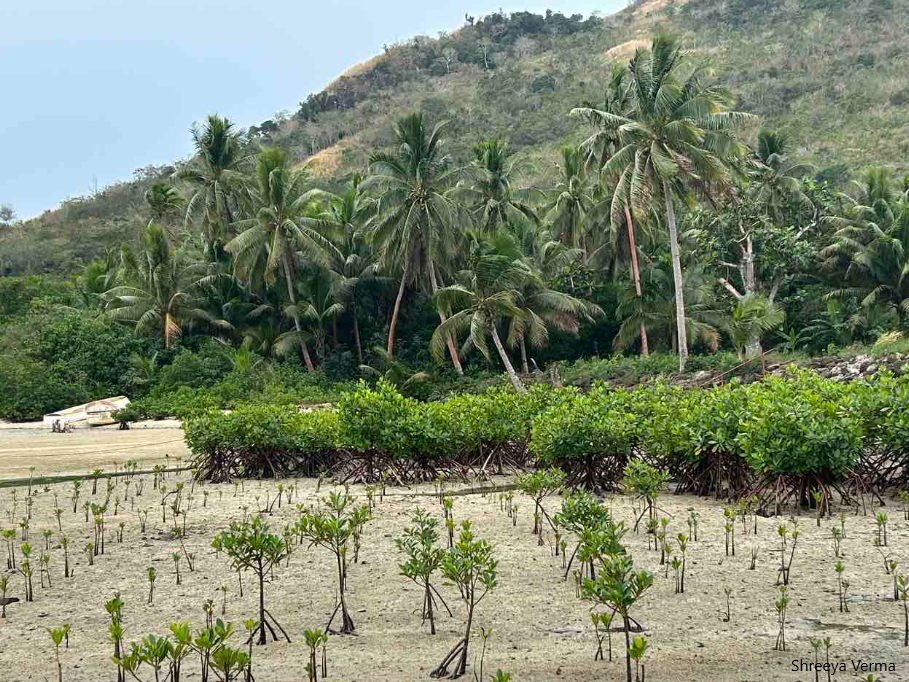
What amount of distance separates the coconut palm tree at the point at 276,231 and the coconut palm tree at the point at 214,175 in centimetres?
243

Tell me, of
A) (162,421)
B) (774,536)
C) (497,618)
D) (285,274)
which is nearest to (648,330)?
(285,274)

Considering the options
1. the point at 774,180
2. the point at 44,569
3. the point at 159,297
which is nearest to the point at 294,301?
the point at 159,297

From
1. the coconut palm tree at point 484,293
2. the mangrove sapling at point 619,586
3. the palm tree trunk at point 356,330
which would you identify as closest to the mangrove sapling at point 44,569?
the mangrove sapling at point 619,586

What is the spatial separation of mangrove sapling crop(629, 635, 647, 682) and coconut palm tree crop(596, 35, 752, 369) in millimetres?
21804

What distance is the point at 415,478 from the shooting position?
42.5ft

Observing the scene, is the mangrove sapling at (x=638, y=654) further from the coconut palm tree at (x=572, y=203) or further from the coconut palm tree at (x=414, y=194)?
the coconut palm tree at (x=572, y=203)

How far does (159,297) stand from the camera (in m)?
35.0

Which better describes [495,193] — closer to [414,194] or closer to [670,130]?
[414,194]

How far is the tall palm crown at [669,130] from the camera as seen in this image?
2533cm

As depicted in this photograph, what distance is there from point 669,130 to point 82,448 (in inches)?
732

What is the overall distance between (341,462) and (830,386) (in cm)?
728

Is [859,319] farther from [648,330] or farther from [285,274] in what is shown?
[285,274]

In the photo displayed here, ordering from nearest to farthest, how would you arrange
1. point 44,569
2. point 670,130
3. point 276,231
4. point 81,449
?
1. point 44,569
2. point 81,449
3. point 670,130
4. point 276,231

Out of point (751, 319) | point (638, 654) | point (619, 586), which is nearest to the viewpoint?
point (638, 654)
